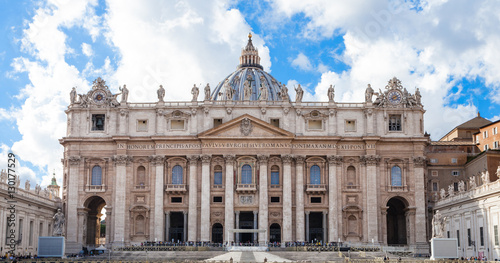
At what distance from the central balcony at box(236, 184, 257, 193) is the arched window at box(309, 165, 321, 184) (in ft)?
25.6

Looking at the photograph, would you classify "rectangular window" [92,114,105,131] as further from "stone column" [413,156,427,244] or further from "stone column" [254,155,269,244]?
"stone column" [413,156,427,244]

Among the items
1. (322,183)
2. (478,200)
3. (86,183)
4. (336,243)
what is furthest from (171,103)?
(478,200)

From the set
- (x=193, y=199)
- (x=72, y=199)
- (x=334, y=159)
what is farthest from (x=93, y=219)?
(x=334, y=159)

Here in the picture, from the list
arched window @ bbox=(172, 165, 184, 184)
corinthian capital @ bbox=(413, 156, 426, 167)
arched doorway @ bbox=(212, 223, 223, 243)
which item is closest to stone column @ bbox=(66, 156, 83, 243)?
arched window @ bbox=(172, 165, 184, 184)

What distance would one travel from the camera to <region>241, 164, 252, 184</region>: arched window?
9100 cm

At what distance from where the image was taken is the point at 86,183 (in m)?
91.8

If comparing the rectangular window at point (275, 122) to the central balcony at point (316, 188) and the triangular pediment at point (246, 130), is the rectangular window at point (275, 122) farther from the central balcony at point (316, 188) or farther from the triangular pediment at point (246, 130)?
the central balcony at point (316, 188)

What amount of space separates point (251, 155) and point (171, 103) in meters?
13.0

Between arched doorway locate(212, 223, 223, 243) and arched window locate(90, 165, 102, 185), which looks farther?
arched window locate(90, 165, 102, 185)

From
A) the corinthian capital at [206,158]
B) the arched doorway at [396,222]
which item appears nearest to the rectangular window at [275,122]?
the corinthian capital at [206,158]

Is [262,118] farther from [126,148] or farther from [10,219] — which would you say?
[10,219]

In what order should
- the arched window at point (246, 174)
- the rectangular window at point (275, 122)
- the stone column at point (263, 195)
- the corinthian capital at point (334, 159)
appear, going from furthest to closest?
the rectangular window at point (275, 122)
the arched window at point (246, 174)
the corinthian capital at point (334, 159)
the stone column at point (263, 195)

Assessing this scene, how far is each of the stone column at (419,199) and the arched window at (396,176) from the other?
198cm

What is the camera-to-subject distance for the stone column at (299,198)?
89.4 m
